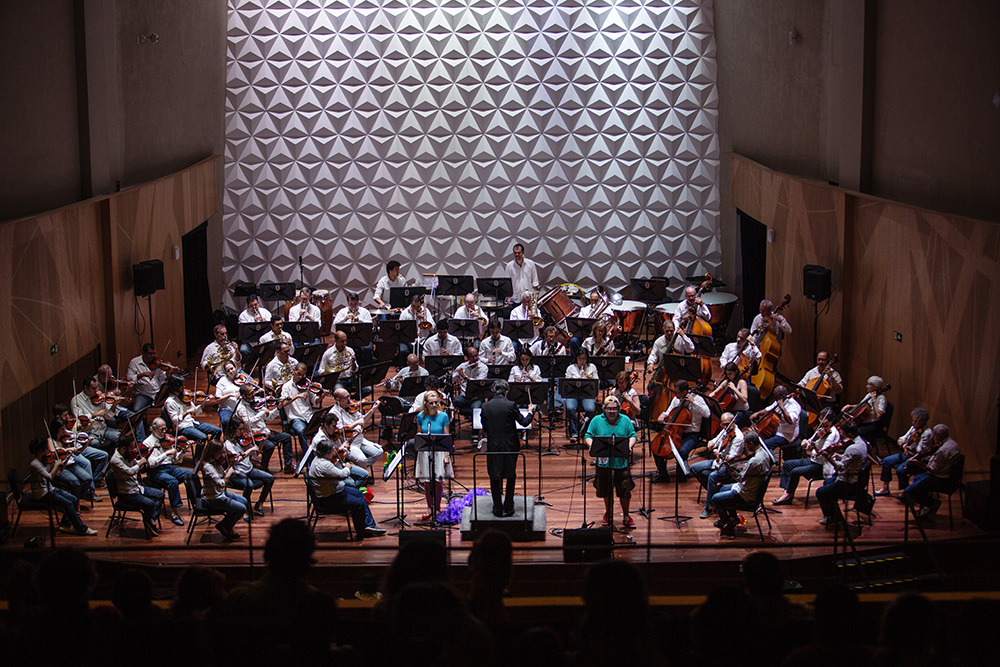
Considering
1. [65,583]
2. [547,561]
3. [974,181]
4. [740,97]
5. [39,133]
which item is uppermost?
[740,97]

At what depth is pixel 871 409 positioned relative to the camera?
1102 centimetres

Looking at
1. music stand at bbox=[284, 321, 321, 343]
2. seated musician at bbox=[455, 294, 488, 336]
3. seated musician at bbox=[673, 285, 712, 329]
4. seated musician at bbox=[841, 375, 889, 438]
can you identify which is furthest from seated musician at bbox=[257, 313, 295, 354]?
seated musician at bbox=[841, 375, 889, 438]

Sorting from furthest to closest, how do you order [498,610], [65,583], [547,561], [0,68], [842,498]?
[0,68] → [842,498] → [547,561] → [498,610] → [65,583]

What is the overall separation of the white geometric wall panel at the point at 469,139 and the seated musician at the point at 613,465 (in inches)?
348

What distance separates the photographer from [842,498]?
10.1 m

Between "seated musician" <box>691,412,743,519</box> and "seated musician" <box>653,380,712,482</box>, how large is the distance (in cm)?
43

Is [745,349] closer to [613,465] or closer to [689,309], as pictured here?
[689,309]

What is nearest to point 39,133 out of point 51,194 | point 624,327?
point 51,194

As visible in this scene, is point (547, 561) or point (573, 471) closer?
point (547, 561)

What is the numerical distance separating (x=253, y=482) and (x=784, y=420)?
18.7 feet

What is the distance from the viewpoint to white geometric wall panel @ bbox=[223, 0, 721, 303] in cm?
1802

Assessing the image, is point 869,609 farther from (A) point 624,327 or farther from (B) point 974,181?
A: (A) point 624,327

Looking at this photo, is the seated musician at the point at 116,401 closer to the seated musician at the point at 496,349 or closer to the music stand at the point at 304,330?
the music stand at the point at 304,330

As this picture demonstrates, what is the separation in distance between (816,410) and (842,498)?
3.26 ft
